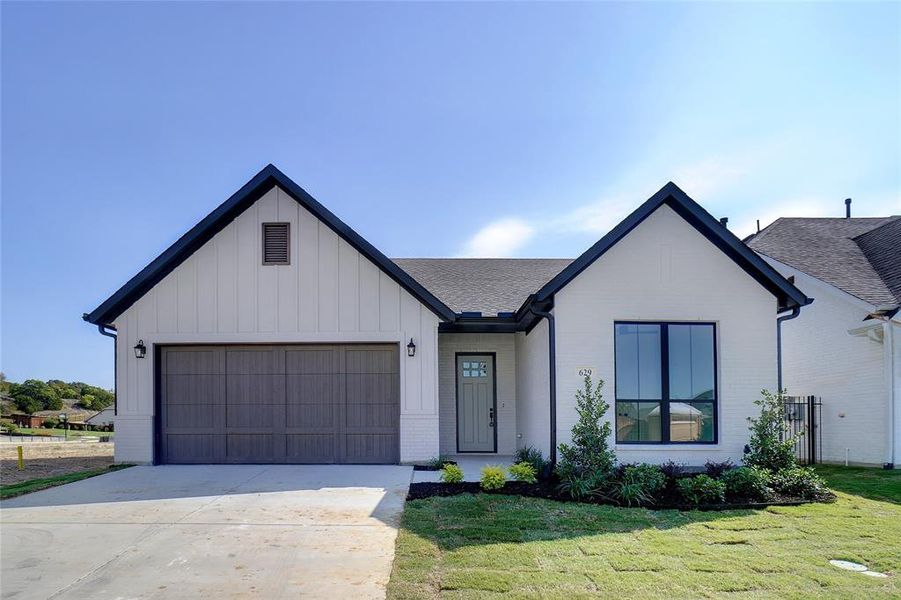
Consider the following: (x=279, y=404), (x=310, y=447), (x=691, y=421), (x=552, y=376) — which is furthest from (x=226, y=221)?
(x=691, y=421)

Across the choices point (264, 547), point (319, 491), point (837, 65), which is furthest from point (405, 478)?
point (837, 65)

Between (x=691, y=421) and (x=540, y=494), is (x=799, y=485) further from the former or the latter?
(x=540, y=494)

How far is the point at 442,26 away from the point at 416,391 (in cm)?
708

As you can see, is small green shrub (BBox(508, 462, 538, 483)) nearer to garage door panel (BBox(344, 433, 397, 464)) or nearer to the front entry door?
garage door panel (BBox(344, 433, 397, 464))

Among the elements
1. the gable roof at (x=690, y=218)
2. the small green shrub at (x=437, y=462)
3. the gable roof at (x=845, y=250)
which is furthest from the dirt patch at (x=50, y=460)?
the gable roof at (x=845, y=250)

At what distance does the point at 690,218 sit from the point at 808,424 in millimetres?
6650

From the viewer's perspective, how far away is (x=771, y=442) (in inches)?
389

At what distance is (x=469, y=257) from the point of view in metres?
18.3

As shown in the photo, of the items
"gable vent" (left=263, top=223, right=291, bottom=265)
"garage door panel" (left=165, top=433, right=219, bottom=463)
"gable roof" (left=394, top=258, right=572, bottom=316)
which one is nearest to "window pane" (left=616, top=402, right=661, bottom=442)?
"gable roof" (left=394, top=258, right=572, bottom=316)

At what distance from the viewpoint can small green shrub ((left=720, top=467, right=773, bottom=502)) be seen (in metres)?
8.98

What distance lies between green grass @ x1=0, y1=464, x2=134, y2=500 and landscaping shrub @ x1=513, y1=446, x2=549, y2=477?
7.42 meters

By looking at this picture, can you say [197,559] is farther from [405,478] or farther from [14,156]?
[14,156]

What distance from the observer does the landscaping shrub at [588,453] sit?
363 inches

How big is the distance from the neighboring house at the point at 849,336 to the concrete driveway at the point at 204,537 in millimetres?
9509
